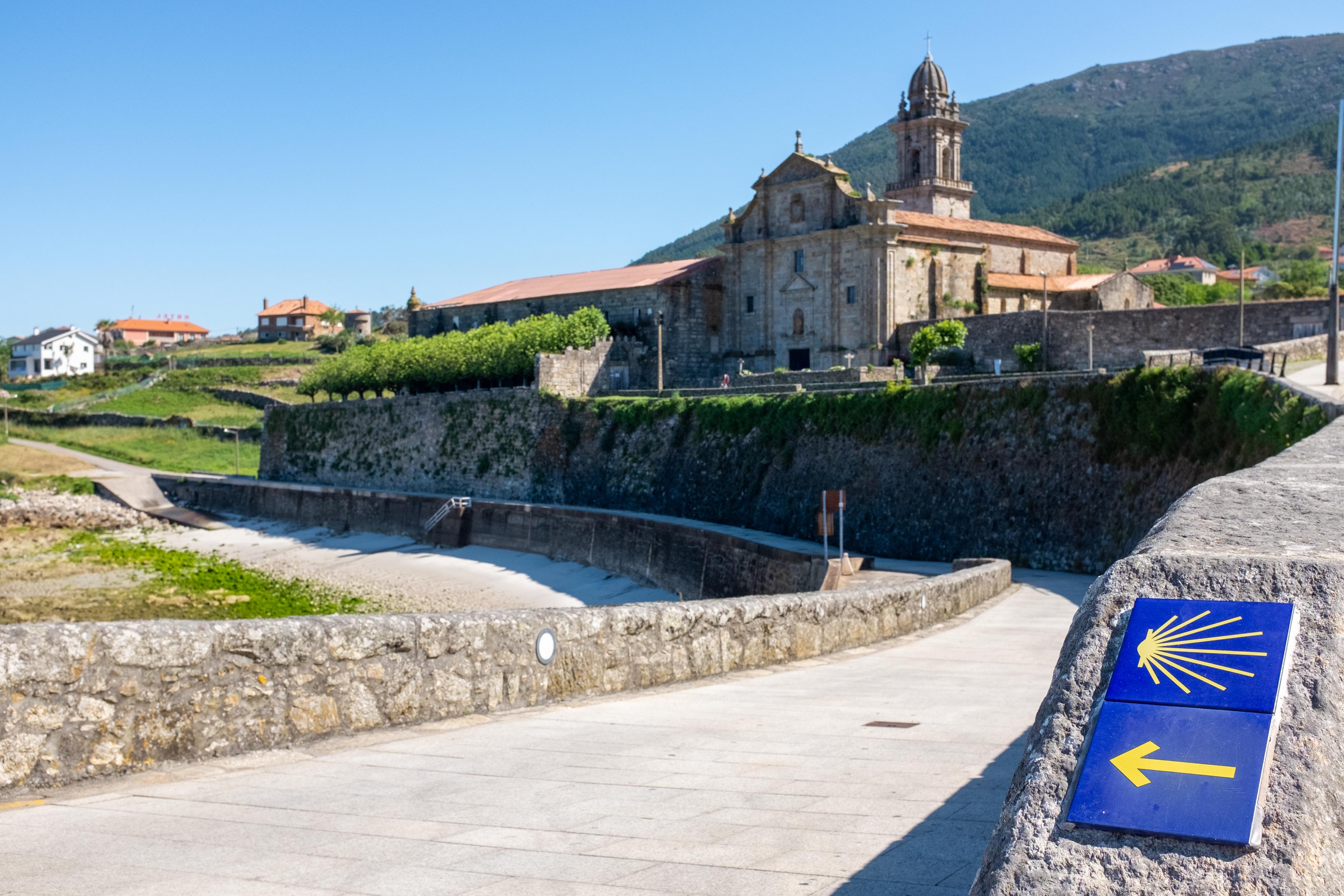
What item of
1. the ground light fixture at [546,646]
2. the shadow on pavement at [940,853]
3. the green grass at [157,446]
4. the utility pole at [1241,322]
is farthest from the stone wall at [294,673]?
the green grass at [157,446]

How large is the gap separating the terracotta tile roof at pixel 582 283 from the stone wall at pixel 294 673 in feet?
172

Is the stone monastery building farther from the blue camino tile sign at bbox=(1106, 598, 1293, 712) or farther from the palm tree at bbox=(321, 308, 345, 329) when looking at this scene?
the palm tree at bbox=(321, 308, 345, 329)

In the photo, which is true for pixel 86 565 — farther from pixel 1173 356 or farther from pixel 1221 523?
pixel 1221 523

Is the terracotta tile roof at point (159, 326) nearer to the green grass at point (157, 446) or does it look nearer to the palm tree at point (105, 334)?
the palm tree at point (105, 334)

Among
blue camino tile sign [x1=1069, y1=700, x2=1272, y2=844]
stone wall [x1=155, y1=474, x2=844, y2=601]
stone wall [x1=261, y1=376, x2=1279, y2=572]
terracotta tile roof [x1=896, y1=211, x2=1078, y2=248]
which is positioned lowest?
stone wall [x1=155, y1=474, x2=844, y2=601]

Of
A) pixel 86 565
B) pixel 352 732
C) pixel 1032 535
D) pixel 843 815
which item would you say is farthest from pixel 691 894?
pixel 86 565

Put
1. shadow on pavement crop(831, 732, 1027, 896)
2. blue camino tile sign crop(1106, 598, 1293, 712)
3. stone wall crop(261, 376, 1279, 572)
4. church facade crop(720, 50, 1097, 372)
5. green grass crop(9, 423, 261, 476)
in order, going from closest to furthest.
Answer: blue camino tile sign crop(1106, 598, 1293, 712)
shadow on pavement crop(831, 732, 1027, 896)
stone wall crop(261, 376, 1279, 572)
church facade crop(720, 50, 1097, 372)
green grass crop(9, 423, 261, 476)

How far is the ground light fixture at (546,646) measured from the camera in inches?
328

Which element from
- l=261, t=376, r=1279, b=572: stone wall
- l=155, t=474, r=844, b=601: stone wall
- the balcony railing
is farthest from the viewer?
the balcony railing

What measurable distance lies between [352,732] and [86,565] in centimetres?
→ 4317

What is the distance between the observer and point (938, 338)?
50.9 m

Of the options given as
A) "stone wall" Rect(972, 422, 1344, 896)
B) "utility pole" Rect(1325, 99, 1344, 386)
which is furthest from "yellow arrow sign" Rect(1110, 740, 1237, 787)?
"utility pole" Rect(1325, 99, 1344, 386)

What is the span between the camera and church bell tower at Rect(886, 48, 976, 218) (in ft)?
237

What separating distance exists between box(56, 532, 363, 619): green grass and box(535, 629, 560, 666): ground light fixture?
83.2 ft
